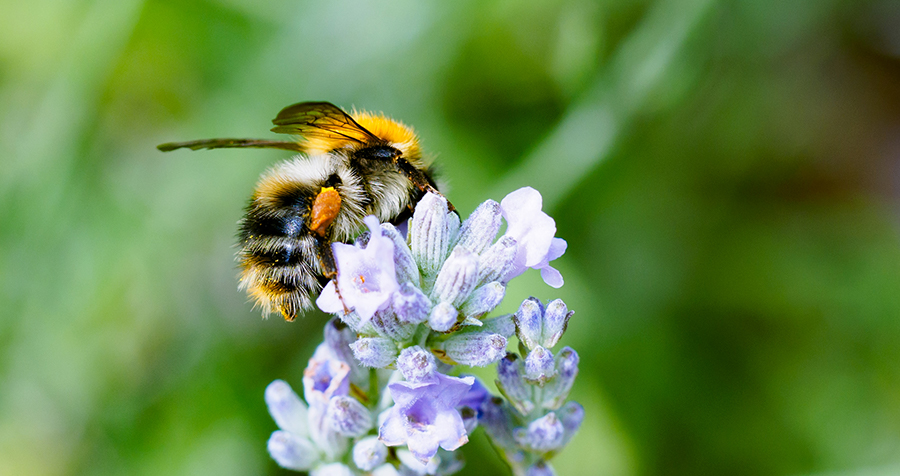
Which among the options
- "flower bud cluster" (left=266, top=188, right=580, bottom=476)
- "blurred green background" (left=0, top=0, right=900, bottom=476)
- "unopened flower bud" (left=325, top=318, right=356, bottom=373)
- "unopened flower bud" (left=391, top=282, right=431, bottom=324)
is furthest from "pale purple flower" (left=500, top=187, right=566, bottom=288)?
"blurred green background" (left=0, top=0, right=900, bottom=476)

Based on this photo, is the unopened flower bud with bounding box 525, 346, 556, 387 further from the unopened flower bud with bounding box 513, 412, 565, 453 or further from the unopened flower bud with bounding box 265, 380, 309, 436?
the unopened flower bud with bounding box 265, 380, 309, 436

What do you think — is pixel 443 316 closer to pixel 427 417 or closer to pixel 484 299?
pixel 484 299

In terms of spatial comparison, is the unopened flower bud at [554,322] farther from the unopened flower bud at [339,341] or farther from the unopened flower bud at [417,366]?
the unopened flower bud at [339,341]

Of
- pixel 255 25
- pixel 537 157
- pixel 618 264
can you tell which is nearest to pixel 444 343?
pixel 537 157

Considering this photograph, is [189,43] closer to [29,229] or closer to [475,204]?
[29,229]

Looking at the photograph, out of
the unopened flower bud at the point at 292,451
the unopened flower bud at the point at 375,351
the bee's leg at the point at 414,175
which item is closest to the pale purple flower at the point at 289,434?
the unopened flower bud at the point at 292,451

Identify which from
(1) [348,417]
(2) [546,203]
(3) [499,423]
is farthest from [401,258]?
(2) [546,203]
